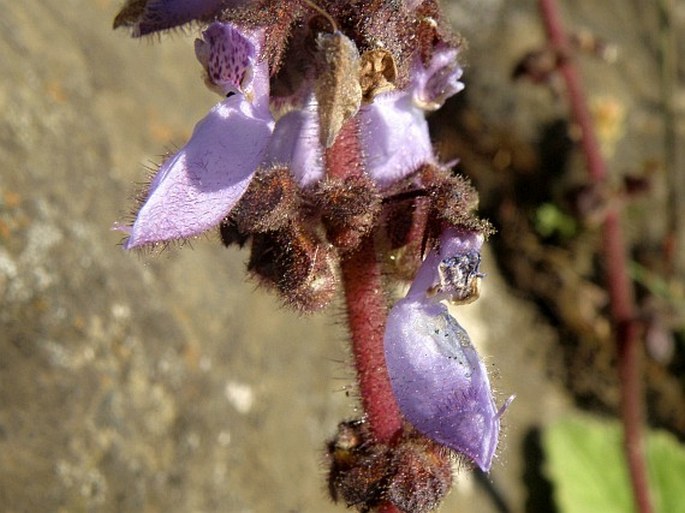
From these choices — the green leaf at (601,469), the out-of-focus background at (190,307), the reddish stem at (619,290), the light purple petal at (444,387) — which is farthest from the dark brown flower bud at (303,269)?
the green leaf at (601,469)

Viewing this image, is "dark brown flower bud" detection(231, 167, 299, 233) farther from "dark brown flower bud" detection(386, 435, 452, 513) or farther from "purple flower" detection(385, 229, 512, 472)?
"dark brown flower bud" detection(386, 435, 452, 513)

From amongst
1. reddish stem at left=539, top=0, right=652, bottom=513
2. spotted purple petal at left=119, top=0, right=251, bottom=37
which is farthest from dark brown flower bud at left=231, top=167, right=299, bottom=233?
reddish stem at left=539, top=0, right=652, bottom=513

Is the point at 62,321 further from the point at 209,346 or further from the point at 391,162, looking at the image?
the point at 391,162

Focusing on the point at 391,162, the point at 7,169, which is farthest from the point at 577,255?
the point at 391,162

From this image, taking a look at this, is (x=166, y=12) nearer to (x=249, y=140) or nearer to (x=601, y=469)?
(x=249, y=140)

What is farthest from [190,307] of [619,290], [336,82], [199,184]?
[336,82]

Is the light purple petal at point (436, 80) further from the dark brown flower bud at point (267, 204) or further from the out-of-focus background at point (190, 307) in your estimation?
the out-of-focus background at point (190, 307)
